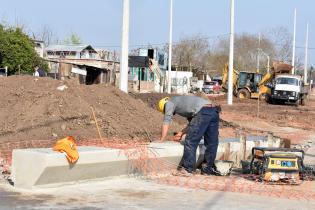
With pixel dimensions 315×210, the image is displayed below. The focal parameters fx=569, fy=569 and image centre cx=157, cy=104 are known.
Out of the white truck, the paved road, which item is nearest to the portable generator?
the paved road

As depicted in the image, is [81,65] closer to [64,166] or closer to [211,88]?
[211,88]

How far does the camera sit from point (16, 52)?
153ft

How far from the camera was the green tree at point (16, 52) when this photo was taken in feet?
153

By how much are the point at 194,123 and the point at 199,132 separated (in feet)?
0.64

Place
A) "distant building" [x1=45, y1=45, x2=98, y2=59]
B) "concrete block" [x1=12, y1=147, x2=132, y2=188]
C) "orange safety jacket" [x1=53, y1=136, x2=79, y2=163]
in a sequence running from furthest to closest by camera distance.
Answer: "distant building" [x1=45, y1=45, x2=98, y2=59] < "orange safety jacket" [x1=53, y1=136, x2=79, y2=163] < "concrete block" [x1=12, y1=147, x2=132, y2=188]

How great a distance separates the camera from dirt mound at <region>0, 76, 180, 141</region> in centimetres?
1359

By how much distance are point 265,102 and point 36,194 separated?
139 ft

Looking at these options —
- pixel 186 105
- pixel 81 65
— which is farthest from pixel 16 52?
pixel 186 105

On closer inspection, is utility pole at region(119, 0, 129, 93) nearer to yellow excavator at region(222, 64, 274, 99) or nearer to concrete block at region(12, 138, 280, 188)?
concrete block at region(12, 138, 280, 188)

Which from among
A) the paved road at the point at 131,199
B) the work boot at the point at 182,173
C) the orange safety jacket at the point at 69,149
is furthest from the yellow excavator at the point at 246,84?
the orange safety jacket at the point at 69,149

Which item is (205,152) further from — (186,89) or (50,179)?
(186,89)

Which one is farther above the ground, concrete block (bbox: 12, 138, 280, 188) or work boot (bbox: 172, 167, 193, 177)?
concrete block (bbox: 12, 138, 280, 188)

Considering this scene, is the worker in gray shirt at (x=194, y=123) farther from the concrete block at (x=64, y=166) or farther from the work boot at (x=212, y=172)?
the concrete block at (x=64, y=166)

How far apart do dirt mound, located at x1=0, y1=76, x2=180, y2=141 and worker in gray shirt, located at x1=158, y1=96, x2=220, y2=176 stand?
3.44 metres
